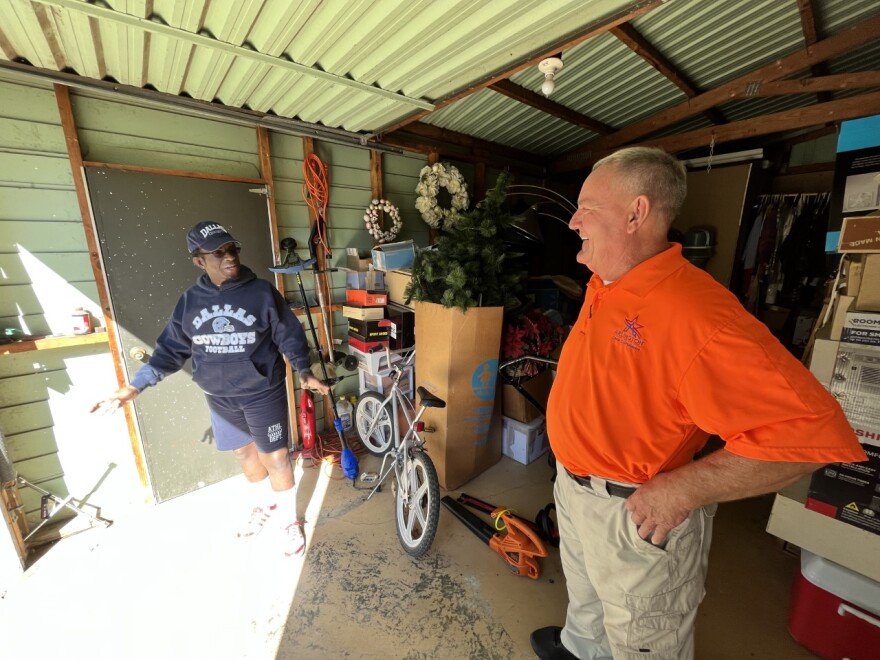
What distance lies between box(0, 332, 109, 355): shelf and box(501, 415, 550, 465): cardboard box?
2.96 meters

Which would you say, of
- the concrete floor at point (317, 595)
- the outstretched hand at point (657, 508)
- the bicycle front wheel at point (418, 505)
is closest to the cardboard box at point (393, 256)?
the bicycle front wheel at point (418, 505)

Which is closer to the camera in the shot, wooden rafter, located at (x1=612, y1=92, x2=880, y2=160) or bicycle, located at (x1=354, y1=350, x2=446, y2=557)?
bicycle, located at (x1=354, y1=350, x2=446, y2=557)

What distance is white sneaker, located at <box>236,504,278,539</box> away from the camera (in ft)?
7.47

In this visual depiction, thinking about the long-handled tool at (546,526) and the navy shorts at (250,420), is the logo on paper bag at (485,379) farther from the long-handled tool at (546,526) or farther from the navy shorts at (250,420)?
the navy shorts at (250,420)

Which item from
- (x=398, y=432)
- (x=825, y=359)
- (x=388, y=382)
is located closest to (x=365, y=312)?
(x=388, y=382)

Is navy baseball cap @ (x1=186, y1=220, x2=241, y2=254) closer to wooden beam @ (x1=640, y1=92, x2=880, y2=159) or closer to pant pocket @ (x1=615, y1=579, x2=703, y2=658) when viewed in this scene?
pant pocket @ (x1=615, y1=579, x2=703, y2=658)

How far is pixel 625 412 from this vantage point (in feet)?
3.34

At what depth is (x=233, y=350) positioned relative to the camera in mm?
1921

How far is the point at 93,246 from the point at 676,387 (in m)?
3.04

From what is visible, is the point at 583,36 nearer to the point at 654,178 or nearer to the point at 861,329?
the point at 654,178

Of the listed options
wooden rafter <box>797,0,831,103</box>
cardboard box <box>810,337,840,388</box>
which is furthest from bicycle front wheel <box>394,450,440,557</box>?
wooden rafter <box>797,0,831,103</box>

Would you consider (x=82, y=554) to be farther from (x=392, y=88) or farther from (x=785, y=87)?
(x=785, y=87)

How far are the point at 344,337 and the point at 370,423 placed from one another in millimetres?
834

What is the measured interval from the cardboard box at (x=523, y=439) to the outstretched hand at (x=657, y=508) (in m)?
2.06
